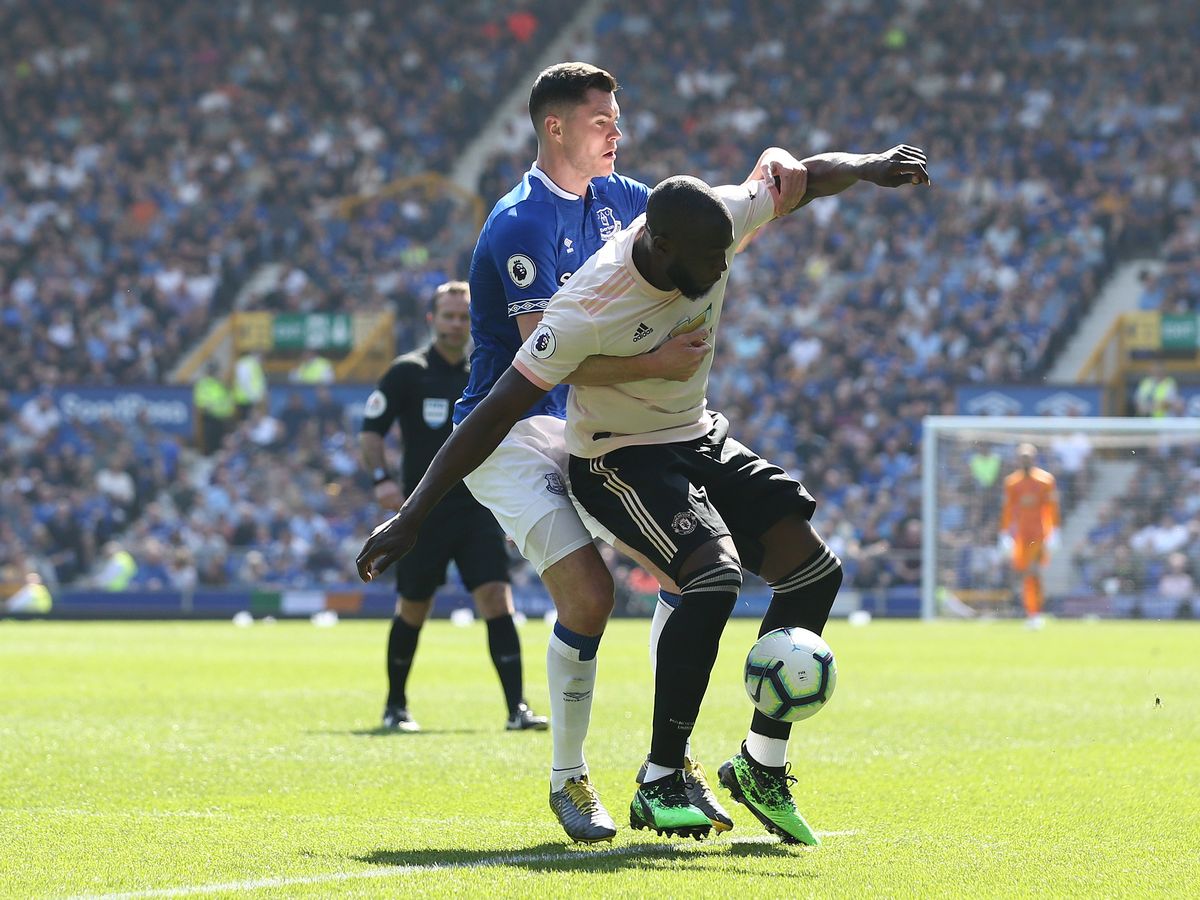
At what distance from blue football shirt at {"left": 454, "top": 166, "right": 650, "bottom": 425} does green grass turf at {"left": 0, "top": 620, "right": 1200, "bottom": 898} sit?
1.70m

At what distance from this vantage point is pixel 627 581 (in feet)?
86.1

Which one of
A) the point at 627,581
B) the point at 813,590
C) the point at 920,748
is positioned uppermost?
the point at 813,590

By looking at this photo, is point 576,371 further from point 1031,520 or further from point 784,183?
point 1031,520

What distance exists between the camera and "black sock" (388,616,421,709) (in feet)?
32.8

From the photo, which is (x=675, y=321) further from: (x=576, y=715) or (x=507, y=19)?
(x=507, y=19)

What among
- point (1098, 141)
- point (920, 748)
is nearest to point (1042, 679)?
point (920, 748)

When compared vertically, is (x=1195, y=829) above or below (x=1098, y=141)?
below

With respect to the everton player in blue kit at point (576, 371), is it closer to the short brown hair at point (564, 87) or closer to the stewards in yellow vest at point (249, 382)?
the short brown hair at point (564, 87)

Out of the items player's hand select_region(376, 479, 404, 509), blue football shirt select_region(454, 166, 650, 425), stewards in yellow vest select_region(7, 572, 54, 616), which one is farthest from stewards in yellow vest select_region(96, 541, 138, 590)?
blue football shirt select_region(454, 166, 650, 425)

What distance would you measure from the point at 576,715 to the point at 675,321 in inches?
57.9

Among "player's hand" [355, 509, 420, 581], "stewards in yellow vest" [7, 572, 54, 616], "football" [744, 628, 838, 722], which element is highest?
"player's hand" [355, 509, 420, 581]

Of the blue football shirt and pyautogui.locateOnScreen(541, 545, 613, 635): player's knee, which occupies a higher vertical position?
the blue football shirt

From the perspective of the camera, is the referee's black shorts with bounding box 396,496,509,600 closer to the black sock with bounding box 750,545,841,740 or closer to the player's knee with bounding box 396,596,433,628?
the player's knee with bounding box 396,596,433,628

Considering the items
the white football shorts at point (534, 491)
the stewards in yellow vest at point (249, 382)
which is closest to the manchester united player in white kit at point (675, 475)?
the white football shorts at point (534, 491)
